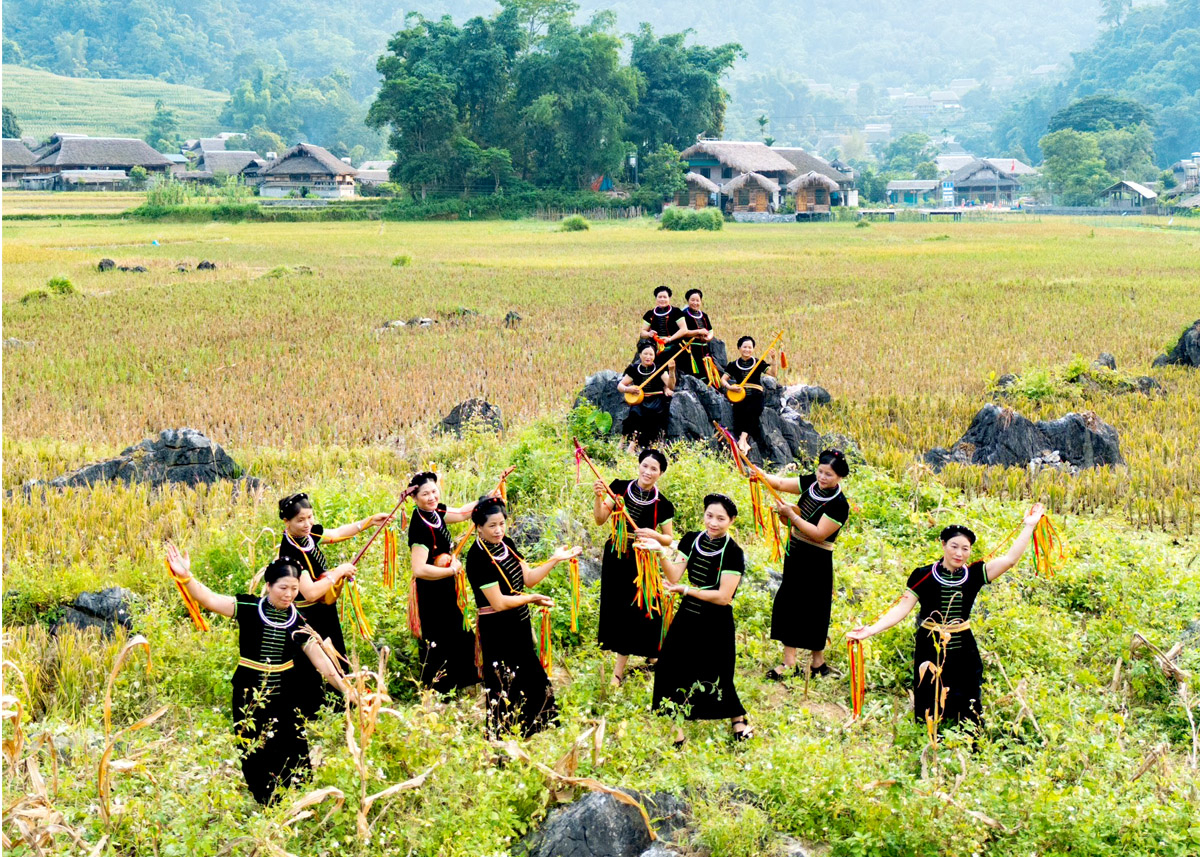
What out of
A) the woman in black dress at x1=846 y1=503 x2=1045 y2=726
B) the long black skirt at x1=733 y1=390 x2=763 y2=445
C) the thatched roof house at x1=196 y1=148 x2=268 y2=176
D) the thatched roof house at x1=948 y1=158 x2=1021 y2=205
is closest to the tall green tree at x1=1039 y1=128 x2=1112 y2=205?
the thatched roof house at x1=948 y1=158 x2=1021 y2=205

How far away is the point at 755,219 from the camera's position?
61.2 meters

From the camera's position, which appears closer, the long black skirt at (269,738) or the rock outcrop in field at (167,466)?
the long black skirt at (269,738)

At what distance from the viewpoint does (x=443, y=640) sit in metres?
6.00

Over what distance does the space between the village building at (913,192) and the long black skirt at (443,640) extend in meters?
87.9

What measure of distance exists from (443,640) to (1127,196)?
74300mm

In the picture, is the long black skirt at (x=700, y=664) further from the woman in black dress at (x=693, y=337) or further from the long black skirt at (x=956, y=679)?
the woman in black dress at (x=693, y=337)

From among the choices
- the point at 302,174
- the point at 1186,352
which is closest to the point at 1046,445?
the point at 1186,352

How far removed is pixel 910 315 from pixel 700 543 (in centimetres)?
1774

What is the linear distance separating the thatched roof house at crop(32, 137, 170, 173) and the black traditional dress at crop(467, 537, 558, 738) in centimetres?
7514

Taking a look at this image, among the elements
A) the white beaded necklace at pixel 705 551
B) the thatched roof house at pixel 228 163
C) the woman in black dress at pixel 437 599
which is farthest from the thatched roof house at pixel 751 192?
the white beaded necklace at pixel 705 551

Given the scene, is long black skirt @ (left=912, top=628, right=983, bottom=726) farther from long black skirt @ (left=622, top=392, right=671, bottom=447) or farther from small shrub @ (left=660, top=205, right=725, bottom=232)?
small shrub @ (left=660, top=205, right=725, bottom=232)

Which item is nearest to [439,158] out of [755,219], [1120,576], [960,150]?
[755,219]

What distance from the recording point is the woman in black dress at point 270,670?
4.86m

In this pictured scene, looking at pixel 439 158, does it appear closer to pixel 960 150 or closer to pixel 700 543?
pixel 700 543
